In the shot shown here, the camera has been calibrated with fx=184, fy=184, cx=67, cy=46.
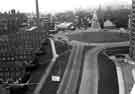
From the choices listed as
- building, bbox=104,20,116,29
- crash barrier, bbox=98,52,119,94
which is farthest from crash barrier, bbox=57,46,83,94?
building, bbox=104,20,116,29

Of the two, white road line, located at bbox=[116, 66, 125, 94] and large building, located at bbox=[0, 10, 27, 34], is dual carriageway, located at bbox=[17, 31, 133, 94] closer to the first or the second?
white road line, located at bbox=[116, 66, 125, 94]

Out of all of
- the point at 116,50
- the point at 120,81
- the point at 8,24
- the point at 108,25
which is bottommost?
the point at 120,81

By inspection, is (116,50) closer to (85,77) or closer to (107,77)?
(107,77)

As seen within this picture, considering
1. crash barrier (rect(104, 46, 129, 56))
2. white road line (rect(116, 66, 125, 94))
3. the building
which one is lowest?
white road line (rect(116, 66, 125, 94))

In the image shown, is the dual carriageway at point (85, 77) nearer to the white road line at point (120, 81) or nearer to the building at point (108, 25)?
the white road line at point (120, 81)

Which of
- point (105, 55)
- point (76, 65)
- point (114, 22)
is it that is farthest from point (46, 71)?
point (114, 22)

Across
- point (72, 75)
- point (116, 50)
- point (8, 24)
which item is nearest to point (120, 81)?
point (72, 75)

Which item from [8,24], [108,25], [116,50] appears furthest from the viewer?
[108,25]

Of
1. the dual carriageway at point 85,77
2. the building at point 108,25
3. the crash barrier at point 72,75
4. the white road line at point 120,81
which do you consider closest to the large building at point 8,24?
the dual carriageway at point 85,77

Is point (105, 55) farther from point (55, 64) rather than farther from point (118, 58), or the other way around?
point (55, 64)

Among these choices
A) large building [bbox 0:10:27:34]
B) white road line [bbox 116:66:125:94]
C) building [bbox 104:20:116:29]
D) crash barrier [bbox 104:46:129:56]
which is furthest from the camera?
building [bbox 104:20:116:29]

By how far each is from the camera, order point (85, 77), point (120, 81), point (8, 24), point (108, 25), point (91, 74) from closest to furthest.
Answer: point (120, 81) → point (85, 77) → point (91, 74) → point (8, 24) → point (108, 25)
